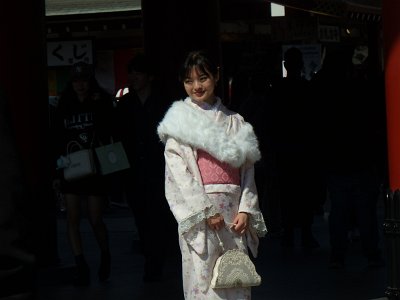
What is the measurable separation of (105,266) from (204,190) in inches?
154

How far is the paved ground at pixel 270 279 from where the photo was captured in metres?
9.35

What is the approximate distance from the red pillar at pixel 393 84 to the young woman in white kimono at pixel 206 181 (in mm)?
1476

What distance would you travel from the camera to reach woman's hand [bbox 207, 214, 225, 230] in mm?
6330

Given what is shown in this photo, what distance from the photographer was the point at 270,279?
404 inches

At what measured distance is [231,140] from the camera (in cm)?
651

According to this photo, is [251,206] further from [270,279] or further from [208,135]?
[270,279]

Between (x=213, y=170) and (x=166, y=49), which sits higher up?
(x=166, y=49)

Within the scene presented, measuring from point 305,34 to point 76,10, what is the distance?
15.6ft

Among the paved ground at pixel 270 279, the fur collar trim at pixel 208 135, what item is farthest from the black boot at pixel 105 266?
the fur collar trim at pixel 208 135

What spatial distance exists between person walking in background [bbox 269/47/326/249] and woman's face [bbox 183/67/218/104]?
4915mm

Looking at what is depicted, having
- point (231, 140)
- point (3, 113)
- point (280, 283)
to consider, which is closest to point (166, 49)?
point (280, 283)

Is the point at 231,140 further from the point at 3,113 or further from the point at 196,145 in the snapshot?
the point at 3,113

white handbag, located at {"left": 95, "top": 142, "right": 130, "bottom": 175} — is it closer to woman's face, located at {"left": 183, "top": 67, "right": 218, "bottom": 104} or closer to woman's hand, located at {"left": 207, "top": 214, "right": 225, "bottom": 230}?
woman's face, located at {"left": 183, "top": 67, "right": 218, "bottom": 104}

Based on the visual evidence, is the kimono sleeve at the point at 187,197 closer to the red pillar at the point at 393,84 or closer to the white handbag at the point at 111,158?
the red pillar at the point at 393,84
